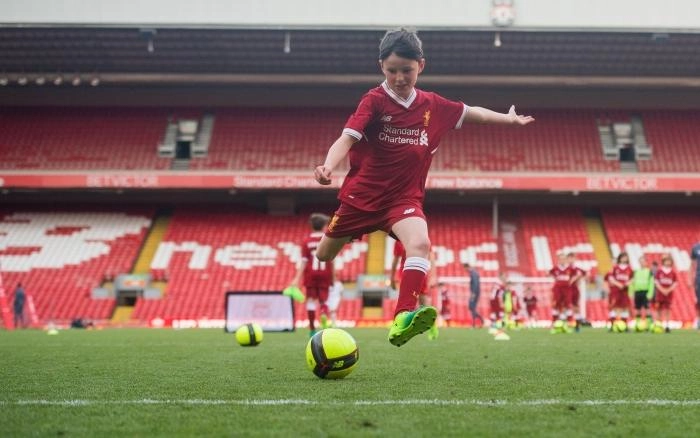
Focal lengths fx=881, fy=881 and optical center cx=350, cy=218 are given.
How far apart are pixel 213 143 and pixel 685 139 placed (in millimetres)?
18696

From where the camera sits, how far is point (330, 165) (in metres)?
6.07

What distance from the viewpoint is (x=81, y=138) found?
35469mm

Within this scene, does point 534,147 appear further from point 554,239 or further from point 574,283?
point 574,283

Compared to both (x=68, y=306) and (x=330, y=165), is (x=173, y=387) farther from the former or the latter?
(x=68, y=306)

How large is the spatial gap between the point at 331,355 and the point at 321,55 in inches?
1057

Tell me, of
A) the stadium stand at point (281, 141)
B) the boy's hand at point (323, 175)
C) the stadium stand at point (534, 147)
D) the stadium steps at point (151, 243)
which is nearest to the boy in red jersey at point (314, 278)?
the boy's hand at point (323, 175)

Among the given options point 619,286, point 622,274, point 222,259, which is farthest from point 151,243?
point 622,274

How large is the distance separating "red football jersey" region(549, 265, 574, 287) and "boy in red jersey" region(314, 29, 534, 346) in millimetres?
13009

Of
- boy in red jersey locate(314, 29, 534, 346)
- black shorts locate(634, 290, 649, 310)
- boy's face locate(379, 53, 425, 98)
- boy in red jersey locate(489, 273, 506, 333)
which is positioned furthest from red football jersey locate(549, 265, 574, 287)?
boy's face locate(379, 53, 425, 98)

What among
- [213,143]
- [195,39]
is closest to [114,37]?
[195,39]

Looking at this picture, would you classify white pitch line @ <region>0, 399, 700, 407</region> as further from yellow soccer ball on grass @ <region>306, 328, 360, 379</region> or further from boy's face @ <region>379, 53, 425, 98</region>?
boy's face @ <region>379, 53, 425, 98</region>

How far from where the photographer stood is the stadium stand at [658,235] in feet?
103

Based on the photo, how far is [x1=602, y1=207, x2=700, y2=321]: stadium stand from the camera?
31391 mm

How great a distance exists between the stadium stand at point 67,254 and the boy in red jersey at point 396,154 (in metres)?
25.2
